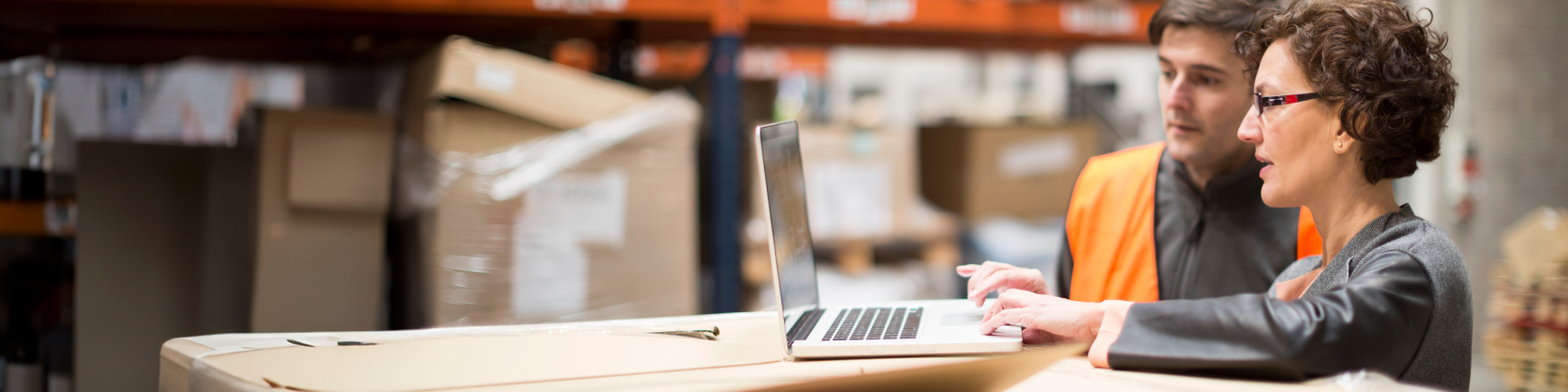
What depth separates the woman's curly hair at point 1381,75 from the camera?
0.97 meters

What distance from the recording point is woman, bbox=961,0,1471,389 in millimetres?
847

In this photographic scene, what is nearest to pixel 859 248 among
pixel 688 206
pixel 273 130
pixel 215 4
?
pixel 688 206

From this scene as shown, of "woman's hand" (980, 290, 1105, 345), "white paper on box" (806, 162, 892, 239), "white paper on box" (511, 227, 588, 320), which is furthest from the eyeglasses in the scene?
"white paper on box" (806, 162, 892, 239)

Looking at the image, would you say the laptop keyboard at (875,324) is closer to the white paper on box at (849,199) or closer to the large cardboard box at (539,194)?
the large cardboard box at (539,194)

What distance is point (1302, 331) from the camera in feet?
2.72

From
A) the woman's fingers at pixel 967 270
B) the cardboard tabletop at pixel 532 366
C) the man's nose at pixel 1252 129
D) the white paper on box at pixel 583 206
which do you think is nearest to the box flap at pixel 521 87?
the white paper on box at pixel 583 206

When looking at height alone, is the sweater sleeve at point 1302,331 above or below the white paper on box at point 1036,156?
below

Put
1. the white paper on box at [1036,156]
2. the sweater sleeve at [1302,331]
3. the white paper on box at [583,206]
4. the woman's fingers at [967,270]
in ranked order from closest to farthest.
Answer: the sweater sleeve at [1302,331]
the woman's fingers at [967,270]
the white paper on box at [583,206]
the white paper on box at [1036,156]

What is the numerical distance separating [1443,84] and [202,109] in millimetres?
3005

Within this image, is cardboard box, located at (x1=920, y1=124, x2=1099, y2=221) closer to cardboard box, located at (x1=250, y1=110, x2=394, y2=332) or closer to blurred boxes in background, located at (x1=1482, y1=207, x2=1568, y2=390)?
blurred boxes in background, located at (x1=1482, y1=207, x2=1568, y2=390)

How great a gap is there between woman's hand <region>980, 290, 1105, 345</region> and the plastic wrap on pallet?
1195mm

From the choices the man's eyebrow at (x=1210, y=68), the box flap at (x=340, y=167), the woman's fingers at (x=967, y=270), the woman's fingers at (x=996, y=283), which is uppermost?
the man's eyebrow at (x=1210, y=68)

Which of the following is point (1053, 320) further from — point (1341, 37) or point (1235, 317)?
point (1341, 37)

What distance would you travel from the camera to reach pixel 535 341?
107 centimetres
